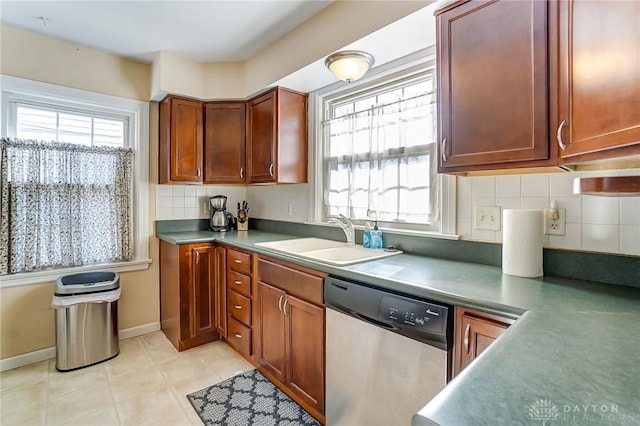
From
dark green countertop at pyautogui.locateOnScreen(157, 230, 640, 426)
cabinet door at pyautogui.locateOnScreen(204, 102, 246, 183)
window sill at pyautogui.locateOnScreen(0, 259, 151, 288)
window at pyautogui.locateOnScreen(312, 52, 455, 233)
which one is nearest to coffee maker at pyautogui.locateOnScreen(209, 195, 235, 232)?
cabinet door at pyautogui.locateOnScreen(204, 102, 246, 183)

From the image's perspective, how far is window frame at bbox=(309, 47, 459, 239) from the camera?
1.75 meters

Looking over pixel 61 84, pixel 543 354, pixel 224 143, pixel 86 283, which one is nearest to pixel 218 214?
pixel 224 143

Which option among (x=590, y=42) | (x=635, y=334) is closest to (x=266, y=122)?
(x=590, y=42)

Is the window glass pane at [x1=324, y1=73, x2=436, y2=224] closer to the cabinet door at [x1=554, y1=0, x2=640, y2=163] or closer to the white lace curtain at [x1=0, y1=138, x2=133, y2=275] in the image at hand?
the cabinet door at [x1=554, y1=0, x2=640, y2=163]

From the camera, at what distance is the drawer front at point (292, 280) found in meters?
1.64

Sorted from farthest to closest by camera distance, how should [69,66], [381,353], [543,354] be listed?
1. [69,66]
2. [381,353]
3. [543,354]

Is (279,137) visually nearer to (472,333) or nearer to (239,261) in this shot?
(239,261)

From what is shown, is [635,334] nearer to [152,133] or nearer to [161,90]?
[161,90]

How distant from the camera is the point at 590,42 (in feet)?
3.16

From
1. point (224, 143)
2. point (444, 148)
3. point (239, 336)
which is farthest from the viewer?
point (224, 143)

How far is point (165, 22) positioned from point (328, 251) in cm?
193

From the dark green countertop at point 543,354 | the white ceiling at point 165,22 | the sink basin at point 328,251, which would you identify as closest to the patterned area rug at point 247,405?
the sink basin at point 328,251

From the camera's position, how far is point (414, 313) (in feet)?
3.90

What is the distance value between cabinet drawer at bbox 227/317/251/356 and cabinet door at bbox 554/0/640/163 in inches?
83.0
